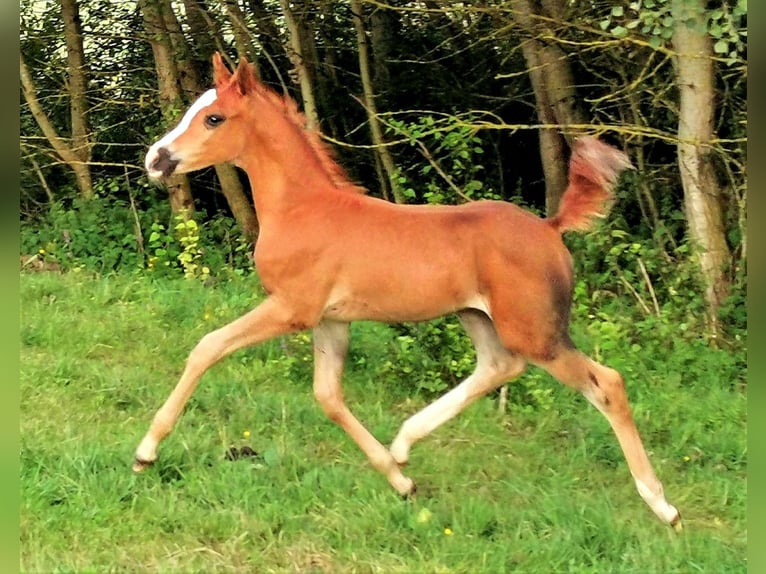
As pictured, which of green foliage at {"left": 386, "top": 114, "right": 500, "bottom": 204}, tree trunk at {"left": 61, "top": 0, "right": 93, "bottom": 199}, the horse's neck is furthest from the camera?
tree trunk at {"left": 61, "top": 0, "right": 93, "bottom": 199}

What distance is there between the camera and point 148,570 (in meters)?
3.64

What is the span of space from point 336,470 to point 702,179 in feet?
12.6

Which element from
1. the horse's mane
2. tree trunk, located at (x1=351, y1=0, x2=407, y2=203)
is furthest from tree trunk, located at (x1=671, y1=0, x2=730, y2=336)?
the horse's mane

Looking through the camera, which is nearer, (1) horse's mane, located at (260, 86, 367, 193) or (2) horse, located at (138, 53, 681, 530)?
(2) horse, located at (138, 53, 681, 530)

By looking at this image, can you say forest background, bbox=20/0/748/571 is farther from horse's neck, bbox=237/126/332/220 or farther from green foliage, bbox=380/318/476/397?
horse's neck, bbox=237/126/332/220

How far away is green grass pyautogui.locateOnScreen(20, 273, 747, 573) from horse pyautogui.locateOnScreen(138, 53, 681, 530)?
245 millimetres

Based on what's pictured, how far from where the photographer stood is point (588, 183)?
4328 millimetres

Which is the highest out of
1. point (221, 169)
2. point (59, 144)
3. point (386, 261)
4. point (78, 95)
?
point (78, 95)

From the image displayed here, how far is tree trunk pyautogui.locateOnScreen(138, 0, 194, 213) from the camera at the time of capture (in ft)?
29.8

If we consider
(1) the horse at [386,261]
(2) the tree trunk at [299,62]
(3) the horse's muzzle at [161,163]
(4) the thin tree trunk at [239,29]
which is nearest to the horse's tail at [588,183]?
(1) the horse at [386,261]

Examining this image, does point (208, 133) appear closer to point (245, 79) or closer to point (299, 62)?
point (245, 79)

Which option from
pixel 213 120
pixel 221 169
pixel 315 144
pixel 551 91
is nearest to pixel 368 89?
pixel 551 91

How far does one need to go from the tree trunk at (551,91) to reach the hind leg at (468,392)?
3.20m

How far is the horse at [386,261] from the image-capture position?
4148 mm
